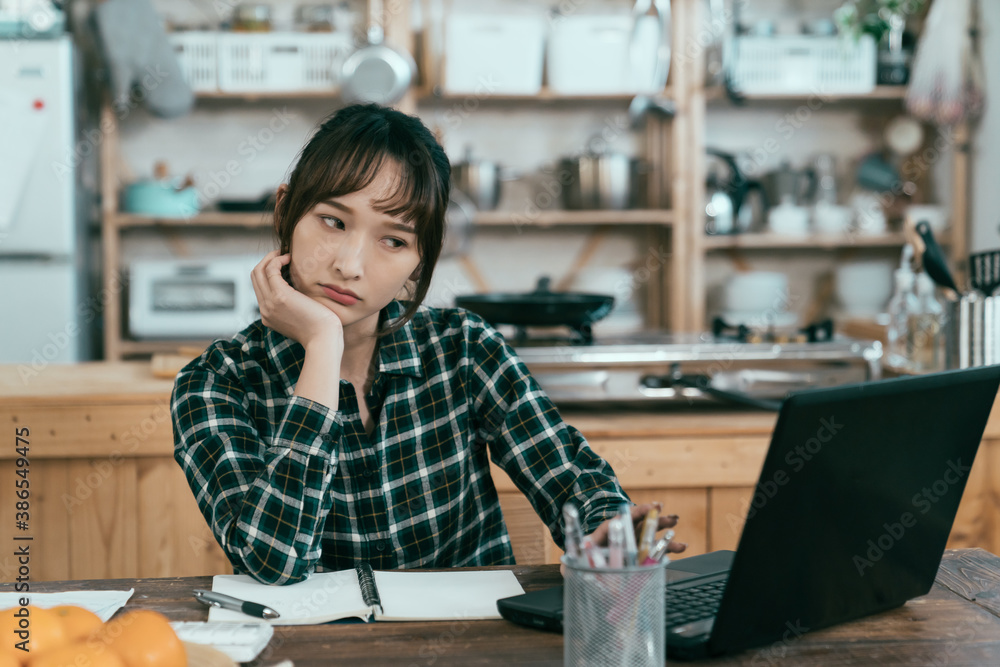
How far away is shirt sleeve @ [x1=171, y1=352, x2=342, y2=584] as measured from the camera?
3.26ft

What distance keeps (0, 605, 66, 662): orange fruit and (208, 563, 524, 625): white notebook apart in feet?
0.71

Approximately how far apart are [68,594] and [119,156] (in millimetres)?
2930

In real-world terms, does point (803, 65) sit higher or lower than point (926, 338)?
higher

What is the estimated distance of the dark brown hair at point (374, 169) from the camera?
1115 mm

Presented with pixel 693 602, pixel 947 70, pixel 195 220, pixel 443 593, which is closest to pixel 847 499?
pixel 693 602

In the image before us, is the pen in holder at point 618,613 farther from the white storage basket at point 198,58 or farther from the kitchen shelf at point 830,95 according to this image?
the white storage basket at point 198,58

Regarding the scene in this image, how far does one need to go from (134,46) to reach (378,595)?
2.78 m

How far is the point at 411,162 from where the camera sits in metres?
1.15

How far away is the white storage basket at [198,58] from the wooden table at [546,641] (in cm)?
272

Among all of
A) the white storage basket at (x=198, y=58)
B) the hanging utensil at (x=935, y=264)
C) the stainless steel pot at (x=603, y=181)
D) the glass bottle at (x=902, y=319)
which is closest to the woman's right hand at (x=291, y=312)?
the hanging utensil at (x=935, y=264)

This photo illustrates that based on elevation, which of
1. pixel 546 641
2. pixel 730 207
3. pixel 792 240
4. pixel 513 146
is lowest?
pixel 546 641

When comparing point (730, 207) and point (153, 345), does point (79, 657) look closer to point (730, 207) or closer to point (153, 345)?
point (153, 345)

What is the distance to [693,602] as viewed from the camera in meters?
0.87

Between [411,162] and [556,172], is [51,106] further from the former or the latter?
[411,162]
